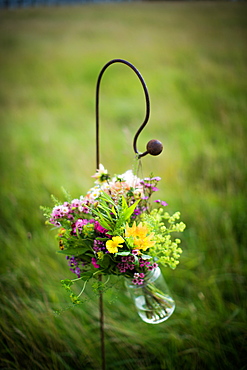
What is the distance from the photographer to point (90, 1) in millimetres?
6699

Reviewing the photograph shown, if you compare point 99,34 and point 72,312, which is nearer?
point 72,312

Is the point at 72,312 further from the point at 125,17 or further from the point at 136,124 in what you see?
the point at 125,17

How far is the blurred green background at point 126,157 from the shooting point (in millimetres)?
1562

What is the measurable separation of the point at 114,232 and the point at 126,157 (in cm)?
249

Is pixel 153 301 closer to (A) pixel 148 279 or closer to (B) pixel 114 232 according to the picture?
(A) pixel 148 279

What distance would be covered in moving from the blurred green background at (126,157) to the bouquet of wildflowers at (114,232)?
118 millimetres

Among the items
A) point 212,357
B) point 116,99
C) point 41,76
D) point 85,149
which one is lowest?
point 212,357

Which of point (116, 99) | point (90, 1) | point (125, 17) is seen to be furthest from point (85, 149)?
point (90, 1)

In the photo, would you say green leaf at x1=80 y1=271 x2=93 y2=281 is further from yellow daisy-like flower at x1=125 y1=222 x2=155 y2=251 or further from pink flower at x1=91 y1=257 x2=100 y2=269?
yellow daisy-like flower at x1=125 y1=222 x2=155 y2=251

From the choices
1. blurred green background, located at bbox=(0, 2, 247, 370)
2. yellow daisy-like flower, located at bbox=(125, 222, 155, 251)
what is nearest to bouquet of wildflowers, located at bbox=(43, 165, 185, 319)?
yellow daisy-like flower, located at bbox=(125, 222, 155, 251)

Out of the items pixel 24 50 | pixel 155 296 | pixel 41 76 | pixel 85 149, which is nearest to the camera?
pixel 155 296

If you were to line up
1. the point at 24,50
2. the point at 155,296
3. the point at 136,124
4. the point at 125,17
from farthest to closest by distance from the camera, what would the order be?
the point at 125,17
the point at 24,50
the point at 136,124
the point at 155,296

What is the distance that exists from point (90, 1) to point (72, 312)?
276 inches

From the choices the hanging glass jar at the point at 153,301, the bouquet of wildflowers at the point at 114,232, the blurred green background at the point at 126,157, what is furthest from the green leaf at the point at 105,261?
the hanging glass jar at the point at 153,301
